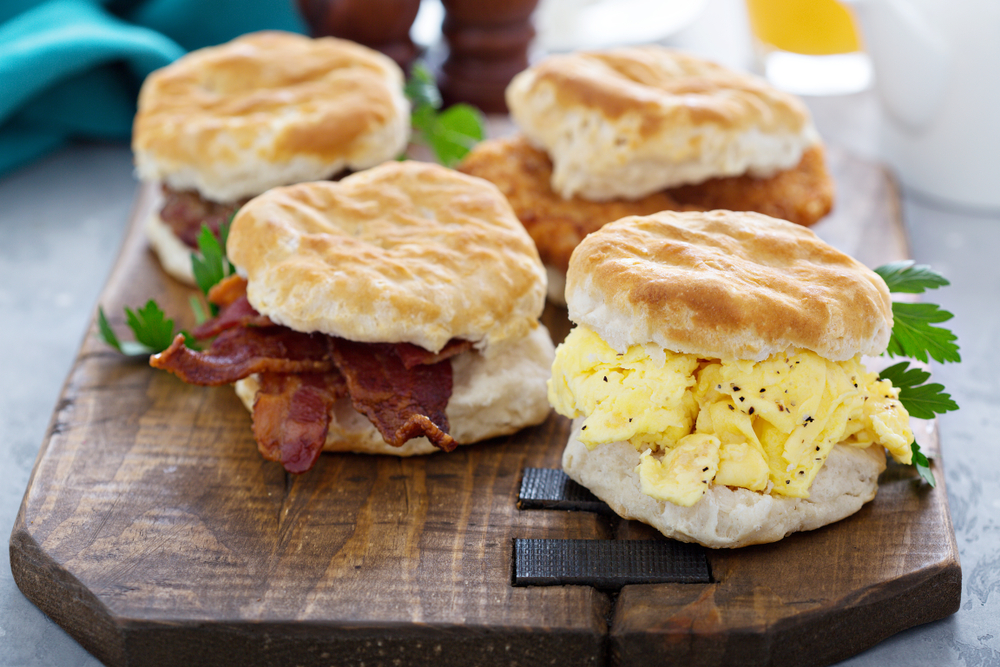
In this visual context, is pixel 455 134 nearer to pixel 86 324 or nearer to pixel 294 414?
pixel 86 324

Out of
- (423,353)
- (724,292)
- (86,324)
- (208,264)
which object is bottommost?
(86,324)

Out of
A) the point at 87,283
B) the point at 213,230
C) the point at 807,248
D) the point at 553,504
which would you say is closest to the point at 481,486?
the point at 553,504

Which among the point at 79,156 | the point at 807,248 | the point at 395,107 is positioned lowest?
the point at 79,156

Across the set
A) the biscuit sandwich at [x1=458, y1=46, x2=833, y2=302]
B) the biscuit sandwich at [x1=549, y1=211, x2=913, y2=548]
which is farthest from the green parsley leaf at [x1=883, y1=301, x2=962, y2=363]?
the biscuit sandwich at [x1=458, y1=46, x2=833, y2=302]

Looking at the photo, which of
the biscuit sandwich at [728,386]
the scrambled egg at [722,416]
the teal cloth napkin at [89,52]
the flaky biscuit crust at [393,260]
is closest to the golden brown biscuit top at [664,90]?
the flaky biscuit crust at [393,260]

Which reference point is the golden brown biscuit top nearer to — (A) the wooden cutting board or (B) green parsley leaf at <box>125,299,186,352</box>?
(A) the wooden cutting board

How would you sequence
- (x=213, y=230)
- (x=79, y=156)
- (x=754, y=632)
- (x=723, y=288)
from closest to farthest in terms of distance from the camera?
(x=754, y=632)
(x=723, y=288)
(x=213, y=230)
(x=79, y=156)

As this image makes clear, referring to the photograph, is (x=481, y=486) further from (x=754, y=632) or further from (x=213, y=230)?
(x=213, y=230)

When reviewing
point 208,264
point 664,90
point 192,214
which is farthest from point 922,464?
point 192,214
